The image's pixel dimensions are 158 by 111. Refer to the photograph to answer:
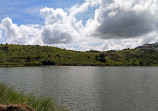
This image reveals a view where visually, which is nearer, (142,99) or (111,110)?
(111,110)

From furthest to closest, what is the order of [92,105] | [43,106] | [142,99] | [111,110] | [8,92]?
[142,99]
[92,105]
[111,110]
[8,92]
[43,106]

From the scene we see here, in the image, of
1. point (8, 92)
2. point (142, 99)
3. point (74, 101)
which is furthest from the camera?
point (142, 99)

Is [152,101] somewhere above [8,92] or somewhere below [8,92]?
below

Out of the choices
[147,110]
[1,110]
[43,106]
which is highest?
[1,110]

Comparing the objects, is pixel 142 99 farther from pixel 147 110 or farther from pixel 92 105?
pixel 92 105

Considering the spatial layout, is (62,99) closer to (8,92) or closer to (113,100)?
(113,100)

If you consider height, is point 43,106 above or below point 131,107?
above

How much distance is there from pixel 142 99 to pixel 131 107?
933 centimetres

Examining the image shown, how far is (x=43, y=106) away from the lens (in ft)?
84.6

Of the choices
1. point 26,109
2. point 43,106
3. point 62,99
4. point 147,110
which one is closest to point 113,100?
point 147,110

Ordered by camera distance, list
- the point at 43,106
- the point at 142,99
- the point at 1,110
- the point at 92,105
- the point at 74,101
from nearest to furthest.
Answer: the point at 1,110 → the point at 43,106 → the point at 92,105 → the point at 74,101 → the point at 142,99

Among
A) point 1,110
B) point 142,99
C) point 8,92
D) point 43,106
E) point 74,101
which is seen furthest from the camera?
point 142,99

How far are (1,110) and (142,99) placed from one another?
40.4m

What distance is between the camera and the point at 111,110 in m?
37.8
